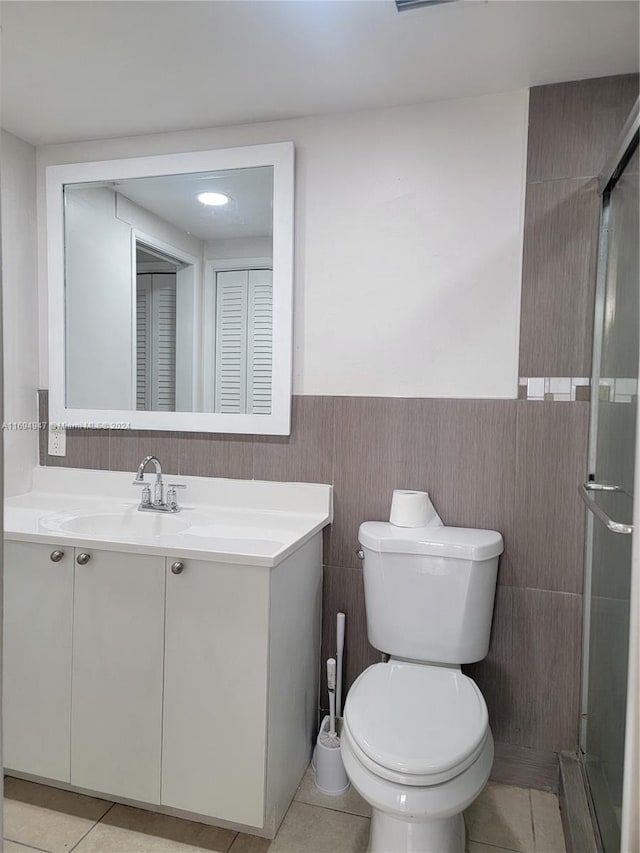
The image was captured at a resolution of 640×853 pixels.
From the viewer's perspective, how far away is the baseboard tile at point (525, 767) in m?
1.89

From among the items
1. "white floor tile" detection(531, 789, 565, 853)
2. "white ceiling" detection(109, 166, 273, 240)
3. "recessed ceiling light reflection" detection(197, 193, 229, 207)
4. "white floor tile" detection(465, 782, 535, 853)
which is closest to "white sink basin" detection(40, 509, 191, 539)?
"white ceiling" detection(109, 166, 273, 240)

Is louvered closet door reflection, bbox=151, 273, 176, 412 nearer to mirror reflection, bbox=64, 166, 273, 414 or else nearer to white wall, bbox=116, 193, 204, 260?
mirror reflection, bbox=64, 166, 273, 414

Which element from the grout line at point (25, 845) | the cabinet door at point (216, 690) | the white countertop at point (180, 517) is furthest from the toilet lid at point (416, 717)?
the grout line at point (25, 845)

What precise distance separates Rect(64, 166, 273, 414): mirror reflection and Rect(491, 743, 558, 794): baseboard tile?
53.8 inches

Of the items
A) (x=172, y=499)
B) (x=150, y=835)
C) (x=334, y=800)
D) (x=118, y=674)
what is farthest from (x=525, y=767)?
(x=172, y=499)

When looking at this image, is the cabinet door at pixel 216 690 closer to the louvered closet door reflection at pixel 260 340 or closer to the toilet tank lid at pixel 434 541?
the toilet tank lid at pixel 434 541

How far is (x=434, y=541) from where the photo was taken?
178 centimetres

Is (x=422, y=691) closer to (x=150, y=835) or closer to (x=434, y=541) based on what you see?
(x=434, y=541)

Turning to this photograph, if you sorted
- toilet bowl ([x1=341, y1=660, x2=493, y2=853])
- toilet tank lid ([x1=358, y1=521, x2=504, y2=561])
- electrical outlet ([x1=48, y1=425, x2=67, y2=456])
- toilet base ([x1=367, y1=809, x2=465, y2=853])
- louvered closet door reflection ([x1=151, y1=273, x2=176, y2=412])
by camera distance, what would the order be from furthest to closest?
1. electrical outlet ([x1=48, y1=425, x2=67, y2=456])
2. louvered closet door reflection ([x1=151, y1=273, x2=176, y2=412])
3. toilet tank lid ([x1=358, y1=521, x2=504, y2=561])
4. toilet base ([x1=367, y1=809, x2=465, y2=853])
5. toilet bowl ([x1=341, y1=660, x2=493, y2=853])

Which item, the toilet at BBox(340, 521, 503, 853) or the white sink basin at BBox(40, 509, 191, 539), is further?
the white sink basin at BBox(40, 509, 191, 539)

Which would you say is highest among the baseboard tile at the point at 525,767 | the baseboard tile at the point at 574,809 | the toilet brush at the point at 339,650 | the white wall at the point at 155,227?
the white wall at the point at 155,227

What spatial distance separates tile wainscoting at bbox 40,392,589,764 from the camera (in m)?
1.88

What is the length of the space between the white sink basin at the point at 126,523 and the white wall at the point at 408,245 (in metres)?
0.63

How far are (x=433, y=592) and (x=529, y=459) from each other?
517mm
